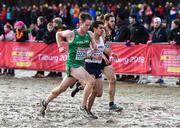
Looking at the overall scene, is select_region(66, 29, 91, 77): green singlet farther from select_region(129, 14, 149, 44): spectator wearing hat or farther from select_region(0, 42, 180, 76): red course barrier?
select_region(129, 14, 149, 44): spectator wearing hat

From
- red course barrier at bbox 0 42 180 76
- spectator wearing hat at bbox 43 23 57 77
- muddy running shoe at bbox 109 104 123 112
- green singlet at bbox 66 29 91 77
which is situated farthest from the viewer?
spectator wearing hat at bbox 43 23 57 77

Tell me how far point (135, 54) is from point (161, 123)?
816cm

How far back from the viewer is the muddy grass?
1118cm

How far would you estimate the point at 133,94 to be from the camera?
1623 centimetres

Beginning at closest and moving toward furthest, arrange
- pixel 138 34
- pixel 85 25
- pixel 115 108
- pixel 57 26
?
pixel 85 25 < pixel 115 108 < pixel 138 34 < pixel 57 26

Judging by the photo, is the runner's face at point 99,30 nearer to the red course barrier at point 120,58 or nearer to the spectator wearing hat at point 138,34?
the red course barrier at point 120,58

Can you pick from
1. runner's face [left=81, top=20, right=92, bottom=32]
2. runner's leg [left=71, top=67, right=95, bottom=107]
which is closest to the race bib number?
runner's leg [left=71, top=67, right=95, bottom=107]

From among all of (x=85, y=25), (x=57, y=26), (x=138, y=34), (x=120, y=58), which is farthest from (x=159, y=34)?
(x=85, y=25)

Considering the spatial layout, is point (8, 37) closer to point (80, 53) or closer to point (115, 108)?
point (115, 108)

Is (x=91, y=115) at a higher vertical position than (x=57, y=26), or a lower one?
lower

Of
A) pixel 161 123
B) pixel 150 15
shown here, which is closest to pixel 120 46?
pixel 161 123

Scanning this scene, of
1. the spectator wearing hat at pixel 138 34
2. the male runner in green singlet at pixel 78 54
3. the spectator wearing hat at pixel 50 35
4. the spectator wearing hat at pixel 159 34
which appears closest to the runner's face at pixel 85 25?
the male runner in green singlet at pixel 78 54

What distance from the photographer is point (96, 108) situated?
13.3m

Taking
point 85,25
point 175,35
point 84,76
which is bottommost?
point 84,76
